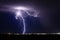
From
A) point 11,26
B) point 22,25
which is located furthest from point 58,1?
point 11,26

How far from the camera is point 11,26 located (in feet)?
5.29

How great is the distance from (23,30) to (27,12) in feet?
1.09

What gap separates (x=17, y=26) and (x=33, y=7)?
0.46m

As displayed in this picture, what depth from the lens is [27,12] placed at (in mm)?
1600

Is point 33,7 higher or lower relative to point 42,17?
higher

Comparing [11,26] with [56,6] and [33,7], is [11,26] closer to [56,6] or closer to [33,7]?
[33,7]
